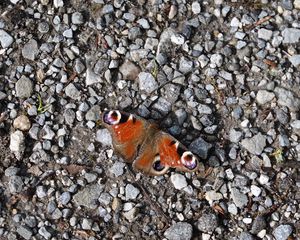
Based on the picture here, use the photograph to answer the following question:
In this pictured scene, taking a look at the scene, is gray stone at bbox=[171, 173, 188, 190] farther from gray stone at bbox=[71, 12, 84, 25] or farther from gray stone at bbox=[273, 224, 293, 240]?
gray stone at bbox=[71, 12, 84, 25]

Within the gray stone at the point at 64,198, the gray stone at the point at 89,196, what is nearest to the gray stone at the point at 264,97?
the gray stone at the point at 89,196

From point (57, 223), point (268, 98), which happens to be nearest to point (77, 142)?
point (57, 223)

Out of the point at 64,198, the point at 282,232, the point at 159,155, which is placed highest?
the point at 159,155

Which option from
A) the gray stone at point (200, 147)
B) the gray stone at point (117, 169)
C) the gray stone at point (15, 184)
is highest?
the gray stone at point (200, 147)

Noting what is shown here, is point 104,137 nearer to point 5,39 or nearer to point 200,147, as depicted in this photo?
point 200,147

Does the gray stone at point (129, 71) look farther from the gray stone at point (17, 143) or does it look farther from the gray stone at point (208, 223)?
the gray stone at point (208, 223)

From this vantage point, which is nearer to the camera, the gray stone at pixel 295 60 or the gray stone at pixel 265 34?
the gray stone at pixel 295 60

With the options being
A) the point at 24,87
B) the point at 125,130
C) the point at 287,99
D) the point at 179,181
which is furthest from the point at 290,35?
the point at 24,87
